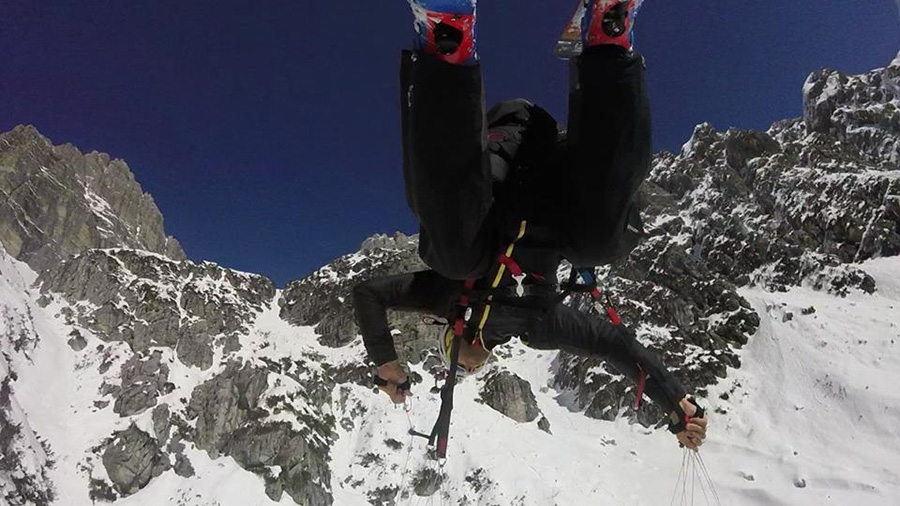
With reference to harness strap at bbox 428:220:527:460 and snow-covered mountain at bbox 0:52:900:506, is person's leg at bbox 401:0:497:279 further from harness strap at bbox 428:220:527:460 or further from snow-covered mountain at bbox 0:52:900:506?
snow-covered mountain at bbox 0:52:900:506

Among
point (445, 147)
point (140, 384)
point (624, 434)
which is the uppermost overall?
point (445, 147)

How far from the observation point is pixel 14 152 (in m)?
67.8

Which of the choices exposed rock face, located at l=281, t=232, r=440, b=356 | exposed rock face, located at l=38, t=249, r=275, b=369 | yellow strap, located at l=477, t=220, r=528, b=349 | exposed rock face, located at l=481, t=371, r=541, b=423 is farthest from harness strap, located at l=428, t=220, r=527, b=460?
exposed rock face, located at l=38, t=249, r=275, b=369

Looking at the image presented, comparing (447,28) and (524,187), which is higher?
(447,28)

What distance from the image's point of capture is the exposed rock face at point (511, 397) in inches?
1721

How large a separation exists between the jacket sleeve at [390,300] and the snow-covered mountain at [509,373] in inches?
878

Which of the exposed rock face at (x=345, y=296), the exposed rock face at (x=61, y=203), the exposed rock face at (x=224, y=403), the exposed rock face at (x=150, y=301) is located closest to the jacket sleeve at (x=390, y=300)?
the exposed rock face at (x=224, y=403)

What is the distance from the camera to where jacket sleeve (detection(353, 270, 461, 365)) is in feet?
11.1

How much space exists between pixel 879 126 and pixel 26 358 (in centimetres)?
8240

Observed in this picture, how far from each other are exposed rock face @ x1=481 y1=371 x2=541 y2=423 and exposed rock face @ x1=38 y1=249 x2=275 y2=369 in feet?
75.0

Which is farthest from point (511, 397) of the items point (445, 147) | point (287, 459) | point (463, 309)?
point (445, 147)

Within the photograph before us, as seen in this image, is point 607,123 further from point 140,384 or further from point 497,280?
point 140,384

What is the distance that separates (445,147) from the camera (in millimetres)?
2031

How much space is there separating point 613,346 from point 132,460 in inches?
1527
